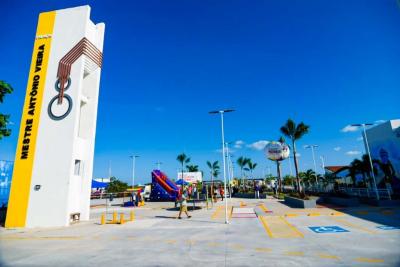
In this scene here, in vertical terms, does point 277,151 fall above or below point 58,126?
above

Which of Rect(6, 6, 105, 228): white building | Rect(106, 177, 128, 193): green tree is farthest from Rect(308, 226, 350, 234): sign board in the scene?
Rect(106, 177, 128, 193): green tree

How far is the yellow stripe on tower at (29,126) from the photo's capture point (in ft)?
54.6

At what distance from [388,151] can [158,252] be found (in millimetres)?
39455

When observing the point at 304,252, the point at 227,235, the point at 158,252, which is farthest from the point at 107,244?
the point at 304,252

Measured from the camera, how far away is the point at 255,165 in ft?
325

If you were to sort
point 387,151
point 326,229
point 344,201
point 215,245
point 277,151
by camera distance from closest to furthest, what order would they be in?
point 215,245 < point 326,229 < point 344,201 < point 387,151 < point 277,151

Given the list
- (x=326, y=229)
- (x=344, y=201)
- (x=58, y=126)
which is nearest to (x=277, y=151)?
(x=344, y=201)

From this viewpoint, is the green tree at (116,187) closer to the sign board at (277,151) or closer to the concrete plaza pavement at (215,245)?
the sign board at (277,151)

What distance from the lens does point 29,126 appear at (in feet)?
59.1

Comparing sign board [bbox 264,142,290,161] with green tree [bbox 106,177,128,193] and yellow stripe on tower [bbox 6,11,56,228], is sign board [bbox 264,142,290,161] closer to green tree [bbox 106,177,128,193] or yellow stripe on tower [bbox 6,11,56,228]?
yellow stripe on tower [bbox 6,11,56,228]

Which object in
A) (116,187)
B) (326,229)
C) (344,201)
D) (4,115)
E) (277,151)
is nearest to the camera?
(326,229)

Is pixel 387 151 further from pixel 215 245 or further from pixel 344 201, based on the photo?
pixel 215 245

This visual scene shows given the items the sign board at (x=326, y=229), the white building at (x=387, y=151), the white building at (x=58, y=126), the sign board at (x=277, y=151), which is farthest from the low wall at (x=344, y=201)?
the white building at (x=58, y=126)

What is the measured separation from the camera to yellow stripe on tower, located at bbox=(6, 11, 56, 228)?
54.6ft
